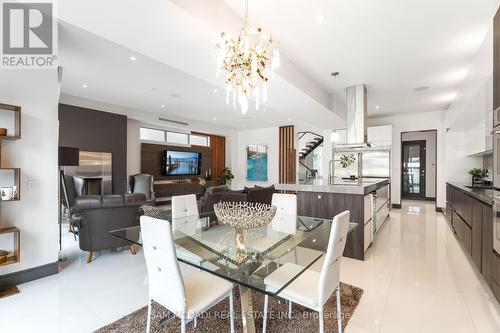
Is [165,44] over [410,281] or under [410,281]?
over

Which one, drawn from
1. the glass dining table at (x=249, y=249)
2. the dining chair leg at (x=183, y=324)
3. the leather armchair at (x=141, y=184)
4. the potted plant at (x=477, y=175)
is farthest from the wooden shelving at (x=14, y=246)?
the potted plant at (x=477, y=175)

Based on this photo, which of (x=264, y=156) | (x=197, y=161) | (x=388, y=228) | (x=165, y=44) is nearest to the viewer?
(x=165, y=44)

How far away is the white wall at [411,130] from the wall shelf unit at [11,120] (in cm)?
795

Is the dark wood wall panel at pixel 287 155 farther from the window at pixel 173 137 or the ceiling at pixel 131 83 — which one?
the window at pixel 173 137

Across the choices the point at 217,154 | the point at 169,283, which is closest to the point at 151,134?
the point at 217,154

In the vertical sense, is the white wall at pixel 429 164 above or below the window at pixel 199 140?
below

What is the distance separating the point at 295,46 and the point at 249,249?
267cm

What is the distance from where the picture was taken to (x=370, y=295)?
2.26 m

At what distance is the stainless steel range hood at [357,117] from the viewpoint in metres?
4.43

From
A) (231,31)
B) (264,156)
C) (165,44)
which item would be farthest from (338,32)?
(264,156)

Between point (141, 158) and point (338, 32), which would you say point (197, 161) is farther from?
point (338, 32)

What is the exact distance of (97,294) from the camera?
2268mm

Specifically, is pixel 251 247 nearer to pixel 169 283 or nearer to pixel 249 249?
pixel 249 249

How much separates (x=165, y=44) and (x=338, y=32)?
6.43 feet
